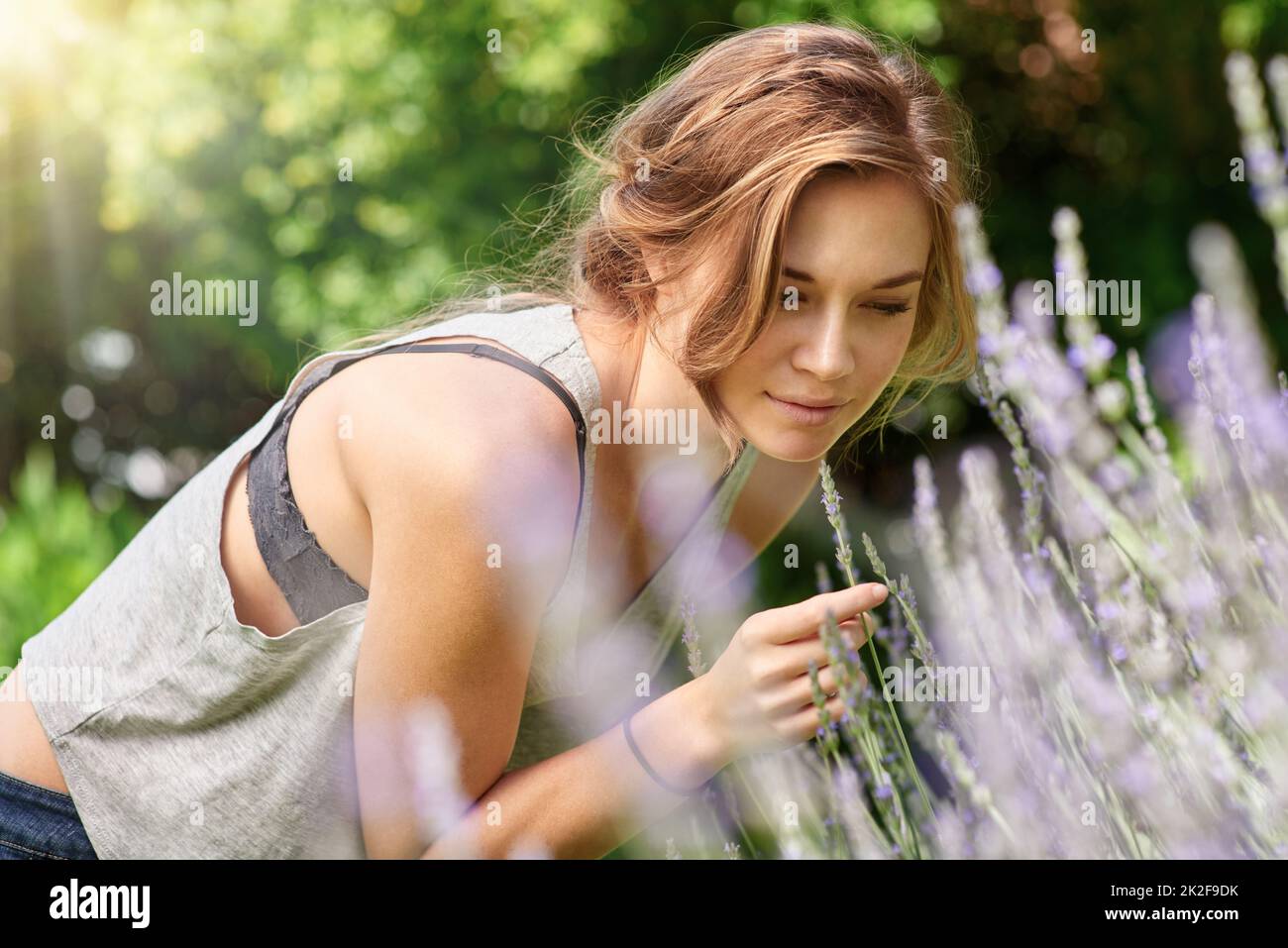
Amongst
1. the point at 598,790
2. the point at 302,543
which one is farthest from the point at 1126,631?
the point at 302,543

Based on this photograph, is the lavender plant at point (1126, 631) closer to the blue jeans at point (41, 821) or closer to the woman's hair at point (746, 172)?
the woman's hair at point (746, 172)

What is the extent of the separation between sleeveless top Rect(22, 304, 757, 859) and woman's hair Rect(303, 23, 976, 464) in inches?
7.0

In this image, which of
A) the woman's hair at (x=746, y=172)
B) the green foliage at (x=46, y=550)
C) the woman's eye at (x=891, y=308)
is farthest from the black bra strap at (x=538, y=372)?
the green foliage at (x=46, y=550)

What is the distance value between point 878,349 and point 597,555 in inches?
17.7

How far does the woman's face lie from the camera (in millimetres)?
1394

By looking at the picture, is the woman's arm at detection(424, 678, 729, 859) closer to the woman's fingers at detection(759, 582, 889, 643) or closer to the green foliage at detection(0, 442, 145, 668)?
the woman's fingers at detection(759, 582, 889, 643)

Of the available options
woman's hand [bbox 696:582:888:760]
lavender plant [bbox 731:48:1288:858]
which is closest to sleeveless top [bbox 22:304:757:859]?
woman's hand [bbox 696:582:888:760]

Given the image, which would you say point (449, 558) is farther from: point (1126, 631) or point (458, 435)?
point (1126, 631)

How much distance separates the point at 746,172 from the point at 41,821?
1179mm

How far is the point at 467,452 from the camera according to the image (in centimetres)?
127
